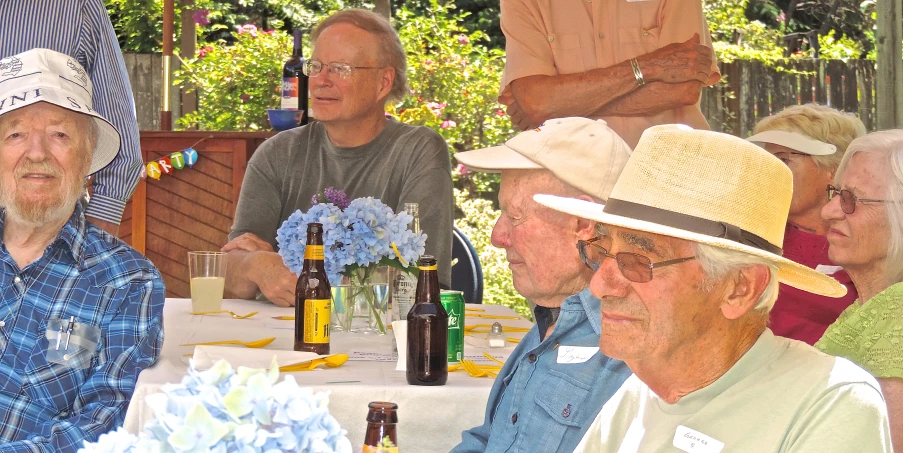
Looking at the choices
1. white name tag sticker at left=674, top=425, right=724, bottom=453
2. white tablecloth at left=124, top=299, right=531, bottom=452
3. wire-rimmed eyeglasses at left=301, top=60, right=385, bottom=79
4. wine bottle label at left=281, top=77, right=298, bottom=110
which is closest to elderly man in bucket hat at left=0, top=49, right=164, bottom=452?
white tablecloth at left=124, top=299, right=531, bottom=452

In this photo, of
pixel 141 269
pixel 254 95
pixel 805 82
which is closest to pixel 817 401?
pixel 141 269

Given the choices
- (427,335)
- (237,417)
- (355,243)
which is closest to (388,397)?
(427,335)


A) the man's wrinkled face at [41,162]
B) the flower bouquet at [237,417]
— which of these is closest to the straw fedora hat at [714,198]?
the flower bouquet at [237,417]

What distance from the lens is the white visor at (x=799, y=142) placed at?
3.67 m

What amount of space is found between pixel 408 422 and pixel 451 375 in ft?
0.75

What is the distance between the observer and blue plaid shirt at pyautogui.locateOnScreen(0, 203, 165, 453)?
2500mm

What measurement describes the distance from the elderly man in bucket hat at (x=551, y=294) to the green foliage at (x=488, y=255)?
5.40 m

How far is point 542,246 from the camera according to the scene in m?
2.33

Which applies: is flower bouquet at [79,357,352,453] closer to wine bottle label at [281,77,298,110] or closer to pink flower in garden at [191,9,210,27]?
wine bottle label at [281,77,298,110]

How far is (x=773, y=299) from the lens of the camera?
5.66 feet

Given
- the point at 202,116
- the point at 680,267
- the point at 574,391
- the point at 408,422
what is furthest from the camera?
the point at 202,116

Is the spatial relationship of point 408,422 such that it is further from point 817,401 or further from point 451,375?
point 817,401

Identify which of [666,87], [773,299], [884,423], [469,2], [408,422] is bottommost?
[408,422]

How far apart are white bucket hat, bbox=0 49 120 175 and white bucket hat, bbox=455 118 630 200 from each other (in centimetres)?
116
